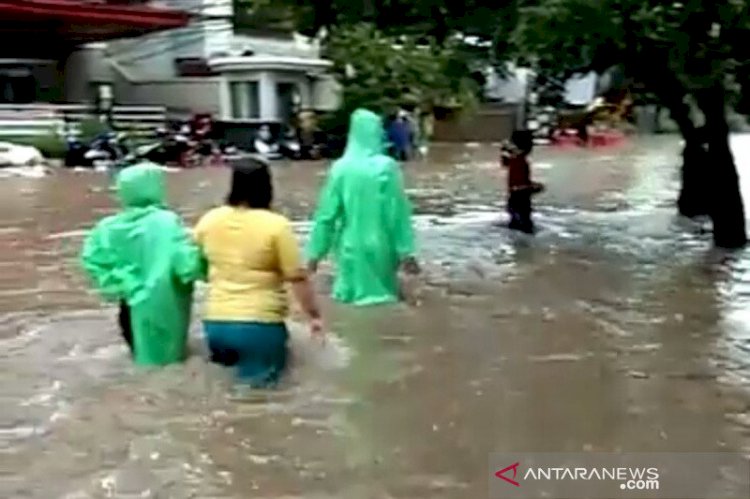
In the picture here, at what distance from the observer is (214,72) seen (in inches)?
1545

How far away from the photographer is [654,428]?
22.7ft

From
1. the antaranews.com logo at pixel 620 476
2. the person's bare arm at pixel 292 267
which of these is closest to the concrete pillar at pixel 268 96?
the person's bare arm at pixel 292 267

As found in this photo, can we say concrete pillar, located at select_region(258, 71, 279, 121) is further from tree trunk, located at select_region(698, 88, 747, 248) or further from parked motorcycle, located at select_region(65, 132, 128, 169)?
tree trunk, located at select_region(698, 88, 747, 248)

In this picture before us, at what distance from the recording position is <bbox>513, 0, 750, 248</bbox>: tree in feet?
36.3

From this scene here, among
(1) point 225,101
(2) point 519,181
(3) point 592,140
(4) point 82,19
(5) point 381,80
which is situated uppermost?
(4) point 82,19

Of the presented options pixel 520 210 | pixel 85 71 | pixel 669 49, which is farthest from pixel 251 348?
pixel 85 71

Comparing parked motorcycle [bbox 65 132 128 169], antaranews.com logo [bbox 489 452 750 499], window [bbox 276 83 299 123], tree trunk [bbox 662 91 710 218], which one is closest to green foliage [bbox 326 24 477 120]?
window [bbox 276 83 299 123]

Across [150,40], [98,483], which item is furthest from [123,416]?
[150,40]

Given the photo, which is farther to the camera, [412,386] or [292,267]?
[412,386]

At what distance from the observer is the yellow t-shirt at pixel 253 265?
24.4ft

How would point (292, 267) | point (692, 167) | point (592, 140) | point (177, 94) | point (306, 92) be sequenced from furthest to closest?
point (592, 140) < point (306, 92) < point (177, 94) < point (692, 167) < point (292, 267)

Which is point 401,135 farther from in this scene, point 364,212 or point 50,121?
point 364,212

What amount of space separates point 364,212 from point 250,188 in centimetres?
276

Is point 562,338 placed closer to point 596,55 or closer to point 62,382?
point 62,382
